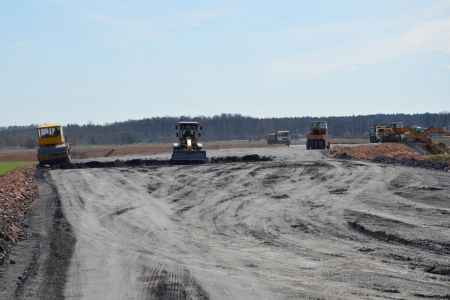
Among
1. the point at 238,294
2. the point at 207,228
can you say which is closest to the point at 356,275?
the point at 238,294

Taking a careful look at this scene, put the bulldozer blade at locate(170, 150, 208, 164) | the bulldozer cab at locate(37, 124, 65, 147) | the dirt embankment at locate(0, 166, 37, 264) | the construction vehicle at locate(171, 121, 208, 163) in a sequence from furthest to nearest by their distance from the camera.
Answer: the bulldozer cab at locate(37, 124, 65, 147), the construction vehicle at locate(171, 121, 208, 163), the bulldozer blade at locate(170, 150, 208, 164), the dirt embankment at locate(0, 166, 37, 264)

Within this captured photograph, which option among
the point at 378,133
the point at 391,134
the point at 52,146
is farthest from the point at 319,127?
the point at 52,146

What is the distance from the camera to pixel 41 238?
15.2 meters

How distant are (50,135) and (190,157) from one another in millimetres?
10716

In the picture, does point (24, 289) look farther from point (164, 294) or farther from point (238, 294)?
point (238, 294)

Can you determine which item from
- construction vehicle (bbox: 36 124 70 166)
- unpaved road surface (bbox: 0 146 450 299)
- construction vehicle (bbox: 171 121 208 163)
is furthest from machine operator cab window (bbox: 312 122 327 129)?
unpaved road surface (bbox: 0 146 450 299)

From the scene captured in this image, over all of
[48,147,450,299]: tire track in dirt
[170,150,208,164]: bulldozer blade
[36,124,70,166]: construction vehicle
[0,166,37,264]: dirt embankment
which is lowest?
[48,147,450,299]: tire track in dirt

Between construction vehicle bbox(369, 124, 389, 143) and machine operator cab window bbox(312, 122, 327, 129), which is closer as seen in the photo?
machine operator cab window bbox(312, 122, 327, 129)

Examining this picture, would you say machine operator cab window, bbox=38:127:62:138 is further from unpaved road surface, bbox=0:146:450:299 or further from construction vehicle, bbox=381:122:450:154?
construction vehicle, bbox=381:122:450:154

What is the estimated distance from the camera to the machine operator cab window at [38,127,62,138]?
149 ft

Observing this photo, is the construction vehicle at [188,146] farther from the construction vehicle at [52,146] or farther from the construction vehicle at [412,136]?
the construction vehicle at [412,136]

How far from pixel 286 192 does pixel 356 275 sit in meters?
13.8

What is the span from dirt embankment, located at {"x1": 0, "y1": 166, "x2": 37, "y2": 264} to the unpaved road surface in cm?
131

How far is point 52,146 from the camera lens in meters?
45.5
